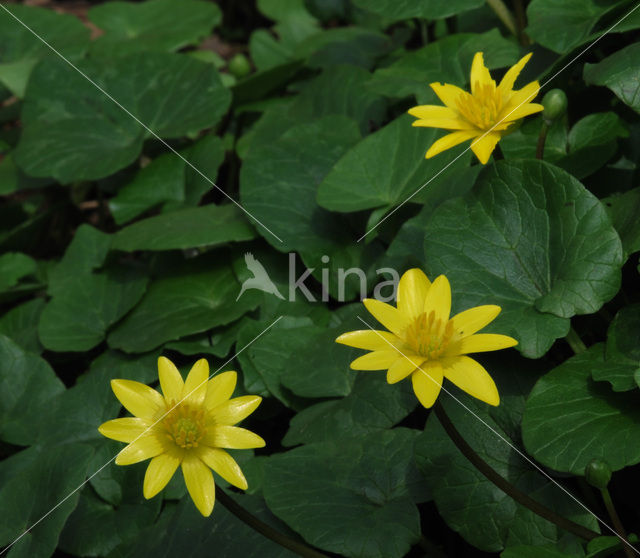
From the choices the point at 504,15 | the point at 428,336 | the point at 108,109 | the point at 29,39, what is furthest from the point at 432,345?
the point at 29,39

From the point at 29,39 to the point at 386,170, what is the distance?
195 cm

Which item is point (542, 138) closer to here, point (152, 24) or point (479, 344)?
point (479, 344)

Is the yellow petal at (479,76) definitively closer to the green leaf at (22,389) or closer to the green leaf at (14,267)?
the green leaf at (22,389)

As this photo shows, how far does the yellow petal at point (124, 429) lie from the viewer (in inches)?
43.2

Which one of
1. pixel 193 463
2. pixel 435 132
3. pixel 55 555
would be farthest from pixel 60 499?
pixel 435 132

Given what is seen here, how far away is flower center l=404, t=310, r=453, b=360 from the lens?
1.10 meters

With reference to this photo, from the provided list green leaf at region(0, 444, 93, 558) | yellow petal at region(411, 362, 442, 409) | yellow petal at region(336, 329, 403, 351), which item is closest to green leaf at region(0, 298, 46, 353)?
green leaf at region(0, 444, 93, 558)

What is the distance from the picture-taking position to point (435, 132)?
5.89 ft

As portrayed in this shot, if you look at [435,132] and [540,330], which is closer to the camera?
[540,330]

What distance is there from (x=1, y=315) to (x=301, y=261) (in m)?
1.05

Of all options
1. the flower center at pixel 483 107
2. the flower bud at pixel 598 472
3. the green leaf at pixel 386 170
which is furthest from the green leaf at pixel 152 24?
the flower bud at pixel 598 472

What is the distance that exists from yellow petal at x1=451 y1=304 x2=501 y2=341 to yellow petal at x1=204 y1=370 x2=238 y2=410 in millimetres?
343

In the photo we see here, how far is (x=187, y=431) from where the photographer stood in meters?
1.09

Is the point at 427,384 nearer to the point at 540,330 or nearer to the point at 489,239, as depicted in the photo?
the point at 540,330
